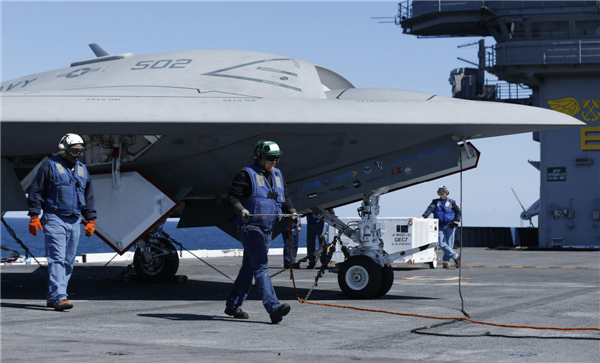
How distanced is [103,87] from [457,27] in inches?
1200

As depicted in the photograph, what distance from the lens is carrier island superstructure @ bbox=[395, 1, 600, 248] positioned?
32750 millimetres

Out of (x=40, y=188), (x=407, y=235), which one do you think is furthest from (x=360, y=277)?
(x=407, y=235)

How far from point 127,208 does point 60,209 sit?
70.7 inches

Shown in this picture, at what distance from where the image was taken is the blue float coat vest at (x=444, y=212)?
695 inches

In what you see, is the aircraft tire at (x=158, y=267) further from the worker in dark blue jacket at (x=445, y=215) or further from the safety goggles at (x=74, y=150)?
the worker in dark blue jacket at (x=445, y=215)

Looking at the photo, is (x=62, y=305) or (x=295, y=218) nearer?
(x=295, y=218)

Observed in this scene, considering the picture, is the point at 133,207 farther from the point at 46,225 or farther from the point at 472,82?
the point at 472,82

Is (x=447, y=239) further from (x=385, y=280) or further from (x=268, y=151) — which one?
(x=268, y=151)

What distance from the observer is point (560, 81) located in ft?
111

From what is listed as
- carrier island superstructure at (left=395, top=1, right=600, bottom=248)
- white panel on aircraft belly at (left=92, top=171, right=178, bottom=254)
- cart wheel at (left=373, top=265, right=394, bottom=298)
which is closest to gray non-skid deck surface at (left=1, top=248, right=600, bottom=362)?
cart wheel at (left=373, top=265, right=394, bottom=298)

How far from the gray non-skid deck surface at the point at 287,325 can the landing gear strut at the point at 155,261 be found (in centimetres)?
49

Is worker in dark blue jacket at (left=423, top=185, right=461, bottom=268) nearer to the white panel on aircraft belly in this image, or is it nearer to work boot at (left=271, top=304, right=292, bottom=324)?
the white panel on aircraft belly

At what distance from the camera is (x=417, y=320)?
7930 millimetres

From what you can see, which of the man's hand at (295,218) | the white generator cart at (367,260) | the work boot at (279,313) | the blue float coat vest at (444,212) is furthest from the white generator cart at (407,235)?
the work boot at (279,313)
